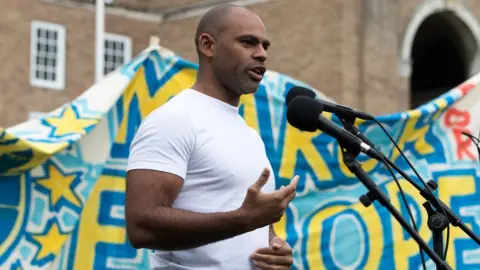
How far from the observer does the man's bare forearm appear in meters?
2.92

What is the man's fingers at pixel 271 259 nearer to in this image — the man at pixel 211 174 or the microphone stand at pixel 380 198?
the man at pixel 211 174

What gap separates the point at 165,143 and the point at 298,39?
59.8 feet

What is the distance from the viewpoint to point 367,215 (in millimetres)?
6012

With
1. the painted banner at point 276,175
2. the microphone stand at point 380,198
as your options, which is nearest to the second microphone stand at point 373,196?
the microphone stand at point 380,198

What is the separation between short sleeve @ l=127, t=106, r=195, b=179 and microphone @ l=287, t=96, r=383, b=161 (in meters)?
0.36

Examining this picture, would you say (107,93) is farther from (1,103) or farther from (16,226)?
(1,103)

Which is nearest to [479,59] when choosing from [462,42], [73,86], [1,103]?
[462,42]

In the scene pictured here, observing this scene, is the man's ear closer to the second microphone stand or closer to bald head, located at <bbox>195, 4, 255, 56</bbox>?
bald head, located at <bbox>195, 4, 255, 56</bbox>

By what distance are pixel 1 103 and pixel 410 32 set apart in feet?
30.3

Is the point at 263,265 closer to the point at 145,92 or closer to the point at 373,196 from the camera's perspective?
the point at 373,196

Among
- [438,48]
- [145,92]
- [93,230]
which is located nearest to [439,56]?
[438,48]

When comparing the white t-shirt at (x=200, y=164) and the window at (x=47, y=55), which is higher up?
the window at (x=47, y=55)

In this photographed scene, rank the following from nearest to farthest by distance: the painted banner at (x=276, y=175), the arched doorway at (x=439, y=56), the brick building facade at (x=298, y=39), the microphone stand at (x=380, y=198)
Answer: the microphone stand at (x=380, y=198), the painted banner at (x=276, y=175), the brick building facade at (x=298, y=39), the arched doorway at (x=439, y=56)

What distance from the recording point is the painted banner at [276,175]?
17.9ft
